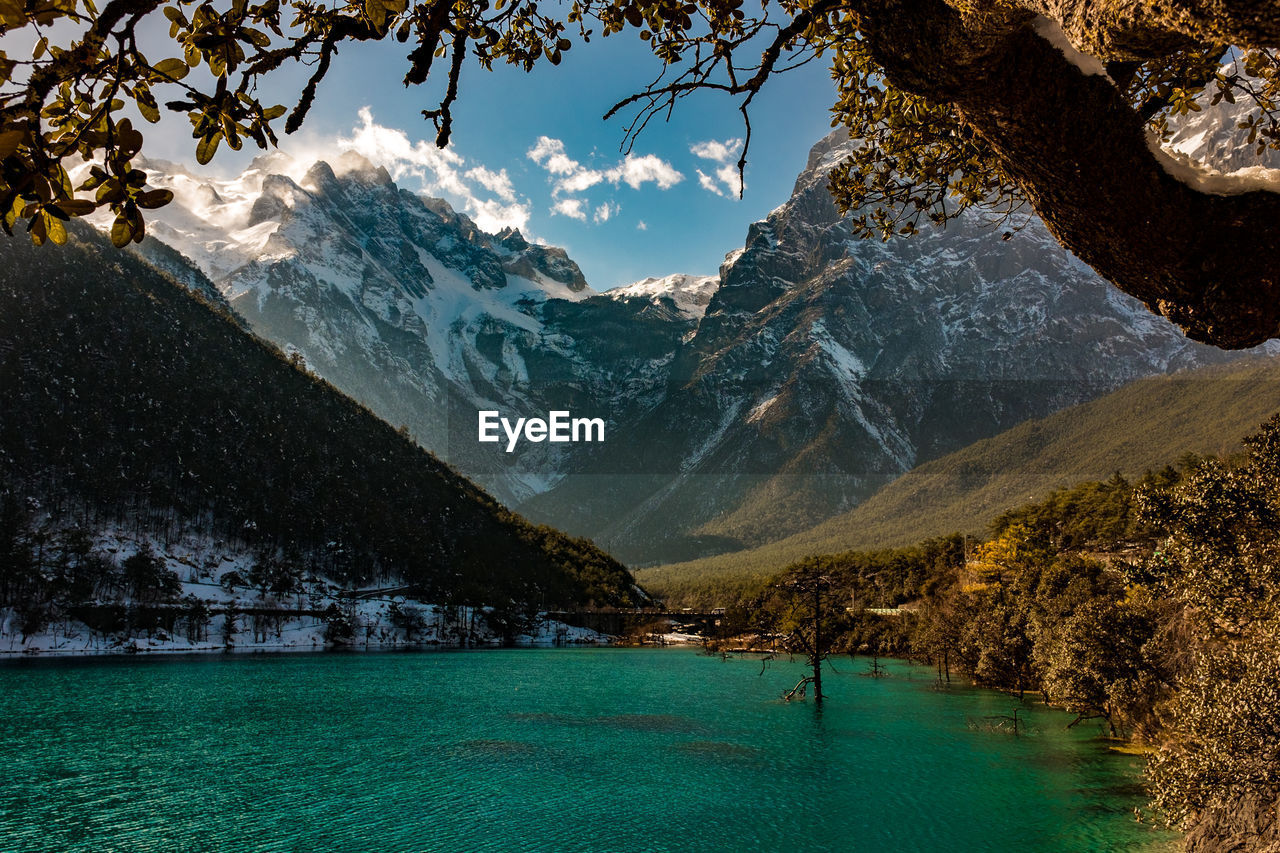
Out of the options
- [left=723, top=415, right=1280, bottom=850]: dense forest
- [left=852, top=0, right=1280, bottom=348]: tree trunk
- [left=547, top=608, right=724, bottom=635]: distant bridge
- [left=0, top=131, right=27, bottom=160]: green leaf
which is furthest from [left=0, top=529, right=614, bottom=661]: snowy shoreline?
[left=852, top=0, right=1280, bottom=348]: tree trunk

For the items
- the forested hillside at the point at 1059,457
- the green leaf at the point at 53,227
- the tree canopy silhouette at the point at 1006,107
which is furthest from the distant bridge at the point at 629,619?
the green leaf at the point at 53,227

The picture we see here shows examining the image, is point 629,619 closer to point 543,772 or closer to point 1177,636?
point 543,772

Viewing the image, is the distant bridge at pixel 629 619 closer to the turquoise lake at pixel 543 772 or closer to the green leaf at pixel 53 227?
the turquoise lake at pixel 543 772

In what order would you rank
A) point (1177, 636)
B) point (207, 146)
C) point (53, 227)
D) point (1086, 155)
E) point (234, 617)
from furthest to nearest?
point (234, 617)
point (1177, 636)
point (1086, 155)
point (207, 146)
point (53, 227)

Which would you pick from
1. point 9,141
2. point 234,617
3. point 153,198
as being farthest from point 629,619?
point 9,141

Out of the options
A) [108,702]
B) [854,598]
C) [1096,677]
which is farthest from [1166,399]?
[108,702]

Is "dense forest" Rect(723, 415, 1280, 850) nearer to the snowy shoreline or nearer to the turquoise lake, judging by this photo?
the turquoise lake
